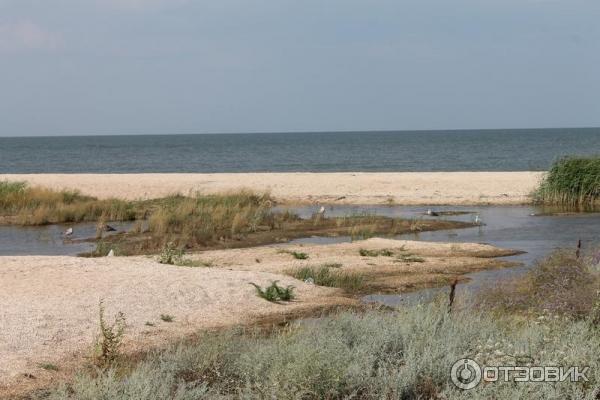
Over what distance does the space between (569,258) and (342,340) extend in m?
8.27

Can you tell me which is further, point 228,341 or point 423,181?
point 423,181

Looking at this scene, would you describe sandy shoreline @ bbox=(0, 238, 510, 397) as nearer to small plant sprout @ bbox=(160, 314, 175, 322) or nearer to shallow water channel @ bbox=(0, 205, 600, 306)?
small plant sprout @ bbox=(160, 314, 175, 322)

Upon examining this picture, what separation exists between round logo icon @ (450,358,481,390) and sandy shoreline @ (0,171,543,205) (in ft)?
82.3

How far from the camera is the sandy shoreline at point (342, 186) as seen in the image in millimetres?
33688

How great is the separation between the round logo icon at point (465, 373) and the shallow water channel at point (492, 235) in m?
8.28

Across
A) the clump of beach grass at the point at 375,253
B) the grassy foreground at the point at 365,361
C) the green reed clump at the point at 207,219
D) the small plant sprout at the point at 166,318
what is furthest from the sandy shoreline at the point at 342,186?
the grassy foreground at the point at 365,361

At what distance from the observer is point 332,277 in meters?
15.2

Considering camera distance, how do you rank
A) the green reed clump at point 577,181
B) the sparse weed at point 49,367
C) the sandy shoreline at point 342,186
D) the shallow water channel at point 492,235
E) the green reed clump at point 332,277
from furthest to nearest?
the sandy shoreline at point 342,186
the green reed clump at point 577,181
the shallow water channel at point 492,235
the green reed clump at point 332,277
the sparse weed at point 49,367

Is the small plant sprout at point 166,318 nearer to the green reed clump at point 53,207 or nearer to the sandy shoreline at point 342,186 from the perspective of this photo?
the green reed clump at point 53,207

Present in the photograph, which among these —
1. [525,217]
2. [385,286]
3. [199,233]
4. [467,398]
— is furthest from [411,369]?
[525,217]

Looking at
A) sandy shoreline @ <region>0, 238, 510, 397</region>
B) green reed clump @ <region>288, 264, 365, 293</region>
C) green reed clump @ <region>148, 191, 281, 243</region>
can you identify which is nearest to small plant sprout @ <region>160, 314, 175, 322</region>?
sandy shoreline @ <region>0, 238, 510, 397</region>

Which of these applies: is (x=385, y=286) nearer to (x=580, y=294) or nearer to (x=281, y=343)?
(x=580, y=294)

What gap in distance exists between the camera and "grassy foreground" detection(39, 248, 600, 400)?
23.1 feet

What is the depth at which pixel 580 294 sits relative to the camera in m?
10.6
